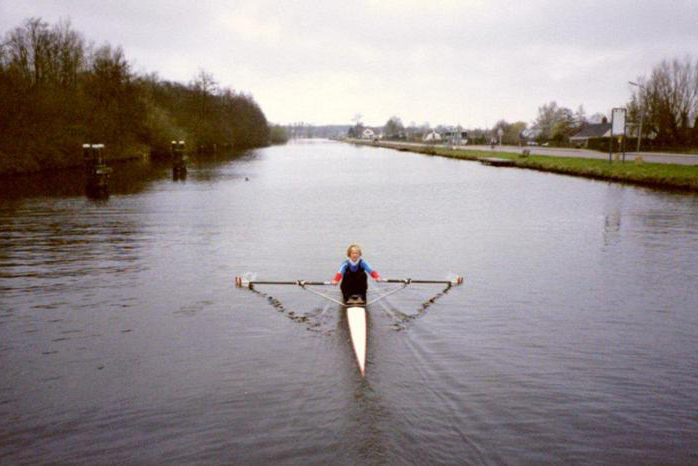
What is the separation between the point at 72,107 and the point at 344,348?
64.9 m

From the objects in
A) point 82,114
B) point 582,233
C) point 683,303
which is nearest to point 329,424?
point 683,303

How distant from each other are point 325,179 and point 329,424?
165 feet

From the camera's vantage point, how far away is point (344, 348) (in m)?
12.5

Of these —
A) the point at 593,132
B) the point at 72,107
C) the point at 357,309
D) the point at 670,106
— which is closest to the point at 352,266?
the point at 357,309

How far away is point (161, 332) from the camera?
44.3ft

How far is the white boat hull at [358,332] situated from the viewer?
11625mm

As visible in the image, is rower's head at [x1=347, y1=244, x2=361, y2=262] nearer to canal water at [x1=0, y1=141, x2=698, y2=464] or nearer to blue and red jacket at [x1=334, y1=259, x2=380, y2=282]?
blue and red jacket at [x1=334, y1=259, x2=380, y2=282]

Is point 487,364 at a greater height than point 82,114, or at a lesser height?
lesser

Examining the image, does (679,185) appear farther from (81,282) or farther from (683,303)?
(81,282)

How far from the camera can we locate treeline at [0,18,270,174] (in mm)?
54250

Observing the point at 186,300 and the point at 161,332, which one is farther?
the point at 186,300

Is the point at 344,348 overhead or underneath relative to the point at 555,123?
underneath

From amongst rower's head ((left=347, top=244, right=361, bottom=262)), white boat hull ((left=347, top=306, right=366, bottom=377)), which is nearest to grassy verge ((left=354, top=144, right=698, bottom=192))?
rower's head ((left=347, top=244, right=361, bottom=262))

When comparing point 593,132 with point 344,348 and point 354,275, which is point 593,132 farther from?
point 344,348
